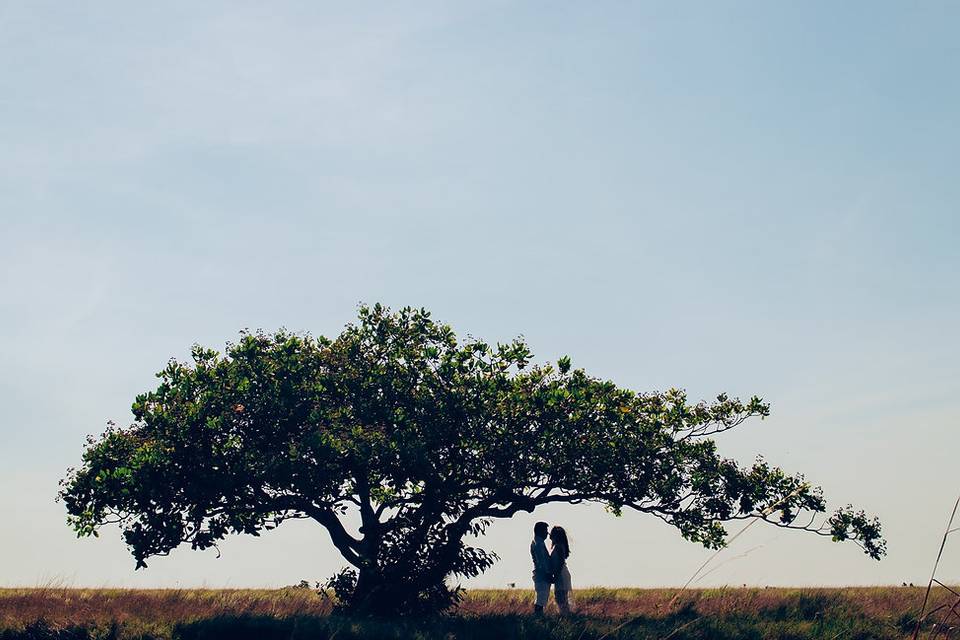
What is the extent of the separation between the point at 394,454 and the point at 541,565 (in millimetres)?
5061

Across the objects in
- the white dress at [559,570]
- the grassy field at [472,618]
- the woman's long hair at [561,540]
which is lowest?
the grassy field at [472,618]

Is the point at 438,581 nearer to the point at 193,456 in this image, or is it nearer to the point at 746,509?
the point at 193,456

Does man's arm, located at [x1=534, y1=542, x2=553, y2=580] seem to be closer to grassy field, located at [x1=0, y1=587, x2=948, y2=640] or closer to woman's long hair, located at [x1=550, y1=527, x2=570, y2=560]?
woman's long hair, located at [x1=550, y1=527, x2=570, y2=560]

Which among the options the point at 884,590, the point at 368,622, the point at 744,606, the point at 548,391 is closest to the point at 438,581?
the point at 368,622

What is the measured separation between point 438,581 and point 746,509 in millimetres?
9441

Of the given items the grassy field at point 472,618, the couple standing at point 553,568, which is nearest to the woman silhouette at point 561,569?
the couple standing at point 553,568

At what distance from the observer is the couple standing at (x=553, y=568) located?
965 inches

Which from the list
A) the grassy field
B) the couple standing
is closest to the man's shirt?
the couple standing

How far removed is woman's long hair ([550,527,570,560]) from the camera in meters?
24.7

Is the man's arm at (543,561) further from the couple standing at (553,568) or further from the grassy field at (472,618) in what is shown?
the grassy field at (472,618)

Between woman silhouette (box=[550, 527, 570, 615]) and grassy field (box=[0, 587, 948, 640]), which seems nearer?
grassy field (box=[0, 587, 948, 640])

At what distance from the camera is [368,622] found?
21.3m

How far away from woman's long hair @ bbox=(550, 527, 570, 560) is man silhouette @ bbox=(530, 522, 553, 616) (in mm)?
278

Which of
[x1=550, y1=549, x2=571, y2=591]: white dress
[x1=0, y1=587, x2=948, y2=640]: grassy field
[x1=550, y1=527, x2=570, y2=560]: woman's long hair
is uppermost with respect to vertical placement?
[x1=550, y1=527, x2=570, y2=560]: woman's long hair
